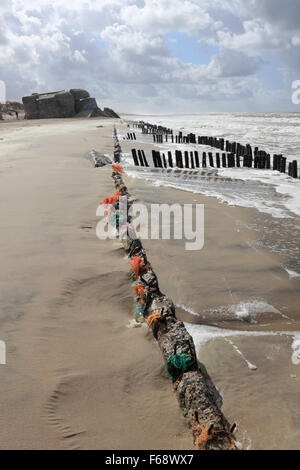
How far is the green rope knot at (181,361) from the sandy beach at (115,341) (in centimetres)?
20

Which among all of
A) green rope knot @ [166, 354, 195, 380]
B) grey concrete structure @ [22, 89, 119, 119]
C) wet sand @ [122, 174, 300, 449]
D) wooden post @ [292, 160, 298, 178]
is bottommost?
wet sand @ [122, 174, 300, 449]

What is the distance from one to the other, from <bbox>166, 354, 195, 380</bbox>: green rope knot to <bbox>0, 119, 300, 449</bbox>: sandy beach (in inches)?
8.0

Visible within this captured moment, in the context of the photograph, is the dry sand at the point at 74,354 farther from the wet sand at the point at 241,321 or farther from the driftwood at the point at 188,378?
the wet sand at the point at 241,321

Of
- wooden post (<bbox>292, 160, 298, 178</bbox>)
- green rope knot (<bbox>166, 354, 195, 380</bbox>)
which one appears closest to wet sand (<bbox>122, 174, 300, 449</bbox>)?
green rope knot (<bbox>166, 354, 195, 380</bbox>)

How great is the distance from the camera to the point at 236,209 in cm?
766

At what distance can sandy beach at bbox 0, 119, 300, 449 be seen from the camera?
2141mm

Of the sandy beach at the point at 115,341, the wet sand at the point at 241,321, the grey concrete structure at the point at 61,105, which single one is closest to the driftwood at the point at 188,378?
the sandy beach at the point at 115,341

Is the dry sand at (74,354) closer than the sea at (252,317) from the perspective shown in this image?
Yes

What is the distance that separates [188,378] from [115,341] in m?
0.83

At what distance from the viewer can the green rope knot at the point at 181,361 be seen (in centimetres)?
246

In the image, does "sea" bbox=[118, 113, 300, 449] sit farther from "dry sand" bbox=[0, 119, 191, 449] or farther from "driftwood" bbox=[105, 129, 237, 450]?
"dry sand" bbox=[0, 119, 191, 449]
